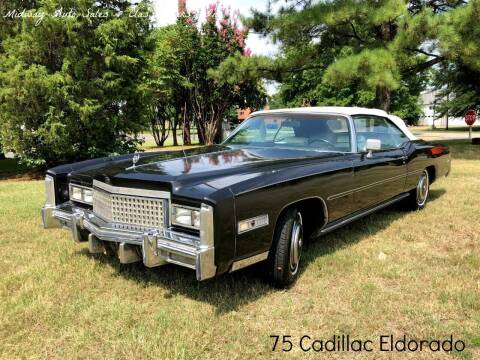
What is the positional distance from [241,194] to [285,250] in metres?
0.64

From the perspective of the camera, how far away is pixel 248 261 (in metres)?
2.88

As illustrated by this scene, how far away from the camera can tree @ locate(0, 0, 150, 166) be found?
9.54 m

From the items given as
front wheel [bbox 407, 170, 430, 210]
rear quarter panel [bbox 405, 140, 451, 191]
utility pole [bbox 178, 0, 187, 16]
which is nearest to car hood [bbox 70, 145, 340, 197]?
rear quarter panel [bbox 405, 140, 451, 191]

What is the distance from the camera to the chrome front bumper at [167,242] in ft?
8.51

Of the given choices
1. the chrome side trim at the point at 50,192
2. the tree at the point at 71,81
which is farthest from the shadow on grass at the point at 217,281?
the tree at the point at 71,81

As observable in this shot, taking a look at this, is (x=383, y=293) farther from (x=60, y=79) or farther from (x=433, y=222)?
(x=60, y=79)

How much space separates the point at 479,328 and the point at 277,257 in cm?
133

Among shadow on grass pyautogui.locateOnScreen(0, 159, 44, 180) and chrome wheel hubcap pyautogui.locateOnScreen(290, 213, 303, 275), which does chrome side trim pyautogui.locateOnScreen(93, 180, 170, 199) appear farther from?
shadow on grass pyautogui.locateOnScreen(0, 159, 44, 180)

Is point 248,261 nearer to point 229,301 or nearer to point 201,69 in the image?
point 229,301

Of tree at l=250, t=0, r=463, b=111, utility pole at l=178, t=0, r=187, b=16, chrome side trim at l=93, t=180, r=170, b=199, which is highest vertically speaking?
utility pole at l=178, t=0, r=187, b=16

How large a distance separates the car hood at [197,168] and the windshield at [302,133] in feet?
0.64

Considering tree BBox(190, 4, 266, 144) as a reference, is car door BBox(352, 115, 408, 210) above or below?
below

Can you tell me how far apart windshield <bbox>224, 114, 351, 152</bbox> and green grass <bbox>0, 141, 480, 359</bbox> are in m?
0.98

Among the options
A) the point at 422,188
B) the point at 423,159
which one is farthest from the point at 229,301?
the point at 422,188
